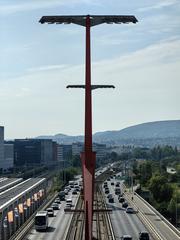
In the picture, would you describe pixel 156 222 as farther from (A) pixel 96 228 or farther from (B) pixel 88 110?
(B) pixel 88 110

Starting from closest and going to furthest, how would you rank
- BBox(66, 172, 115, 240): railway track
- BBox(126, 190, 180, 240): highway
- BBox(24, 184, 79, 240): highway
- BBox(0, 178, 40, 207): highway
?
1. BBox(126, 190, 180, 240): highway
2. BBox(24, 184, 79, 240): highway
3. BBox(66, 172, 115, 240): railway track
4. BBox(0, 178, 40, 207): highway

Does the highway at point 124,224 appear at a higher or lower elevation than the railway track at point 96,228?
higher

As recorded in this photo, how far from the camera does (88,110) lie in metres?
37.7

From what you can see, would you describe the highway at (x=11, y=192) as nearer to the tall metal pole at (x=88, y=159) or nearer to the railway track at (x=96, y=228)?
the railway track at (x=96, y=228)

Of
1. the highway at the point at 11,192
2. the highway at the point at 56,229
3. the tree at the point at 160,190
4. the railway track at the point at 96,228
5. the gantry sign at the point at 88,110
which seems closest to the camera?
the gantry sign at the point at 88,110

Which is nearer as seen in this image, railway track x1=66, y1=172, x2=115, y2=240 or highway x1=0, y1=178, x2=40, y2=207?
railway track x1=66, y1=172, x2=115, y2=240

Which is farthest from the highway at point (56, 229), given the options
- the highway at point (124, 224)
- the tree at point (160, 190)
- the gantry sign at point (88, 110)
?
the tree at point (160, 190)

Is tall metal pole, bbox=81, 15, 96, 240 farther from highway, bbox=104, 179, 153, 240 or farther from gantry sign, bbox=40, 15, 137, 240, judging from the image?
highway, bbox=104, 179, 153, 240

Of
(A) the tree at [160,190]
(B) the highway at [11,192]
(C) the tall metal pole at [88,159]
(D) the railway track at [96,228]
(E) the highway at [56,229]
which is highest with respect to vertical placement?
(C) the tall metal pole at [88,159]

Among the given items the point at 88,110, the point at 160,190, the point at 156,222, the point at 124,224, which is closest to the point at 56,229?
the point at 124,224

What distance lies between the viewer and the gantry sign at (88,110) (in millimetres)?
34719

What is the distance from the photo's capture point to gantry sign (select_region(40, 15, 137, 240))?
3472 cm

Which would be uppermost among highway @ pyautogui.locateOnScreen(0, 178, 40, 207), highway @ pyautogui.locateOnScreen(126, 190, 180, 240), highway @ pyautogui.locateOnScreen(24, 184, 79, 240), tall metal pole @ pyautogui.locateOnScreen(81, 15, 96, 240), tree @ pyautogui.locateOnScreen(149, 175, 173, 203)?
tall metal pole @ pyautogui.locateOnScreen(81, 15, 96, 240)

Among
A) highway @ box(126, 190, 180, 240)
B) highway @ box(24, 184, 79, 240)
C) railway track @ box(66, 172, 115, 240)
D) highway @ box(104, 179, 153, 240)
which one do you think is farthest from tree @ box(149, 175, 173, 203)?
highway @ box(24, 184, 79, 240)
